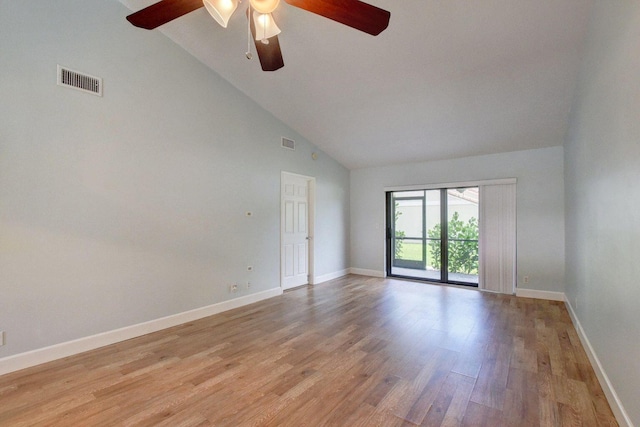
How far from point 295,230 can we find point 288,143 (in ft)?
5.28

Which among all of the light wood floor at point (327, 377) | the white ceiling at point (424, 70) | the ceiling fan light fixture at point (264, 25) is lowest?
the light wood floor at point (327, 377)

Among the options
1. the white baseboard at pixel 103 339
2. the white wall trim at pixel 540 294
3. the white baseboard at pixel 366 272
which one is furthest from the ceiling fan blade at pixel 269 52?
the white wall trim at pixel 540 294

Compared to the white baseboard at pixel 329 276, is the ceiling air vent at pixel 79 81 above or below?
above

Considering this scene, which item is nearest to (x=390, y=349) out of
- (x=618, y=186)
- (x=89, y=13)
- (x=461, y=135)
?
(x=618, y=186)

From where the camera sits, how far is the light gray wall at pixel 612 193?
1.60 meters

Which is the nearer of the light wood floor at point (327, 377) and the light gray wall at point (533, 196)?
the light wood floor at point (327, 377)

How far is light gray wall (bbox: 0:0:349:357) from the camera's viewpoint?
2.60m

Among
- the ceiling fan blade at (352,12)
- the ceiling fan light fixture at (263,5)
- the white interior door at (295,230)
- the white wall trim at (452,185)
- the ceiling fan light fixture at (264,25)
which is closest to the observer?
the ceiling fan blade at (352,12)

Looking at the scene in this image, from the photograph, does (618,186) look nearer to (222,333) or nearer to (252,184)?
(222,333)

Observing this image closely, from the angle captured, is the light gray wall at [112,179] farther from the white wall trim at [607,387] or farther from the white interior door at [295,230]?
the white wall trim at [607,387]

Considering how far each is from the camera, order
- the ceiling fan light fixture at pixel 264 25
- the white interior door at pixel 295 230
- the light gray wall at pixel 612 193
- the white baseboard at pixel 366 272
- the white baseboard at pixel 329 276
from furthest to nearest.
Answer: the white baseboard at pixel 366 272
the white baseboard at pixel 329 276
the white interior door at pixel 295 230
the ceiling fan light fixture at pixel 264 25
the light gray wall at pixel 612 193

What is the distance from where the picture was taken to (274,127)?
502 cm

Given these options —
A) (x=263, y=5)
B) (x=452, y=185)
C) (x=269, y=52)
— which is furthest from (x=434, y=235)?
(x=263, y=5)

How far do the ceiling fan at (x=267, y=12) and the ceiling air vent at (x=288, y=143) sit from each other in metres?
2.98
